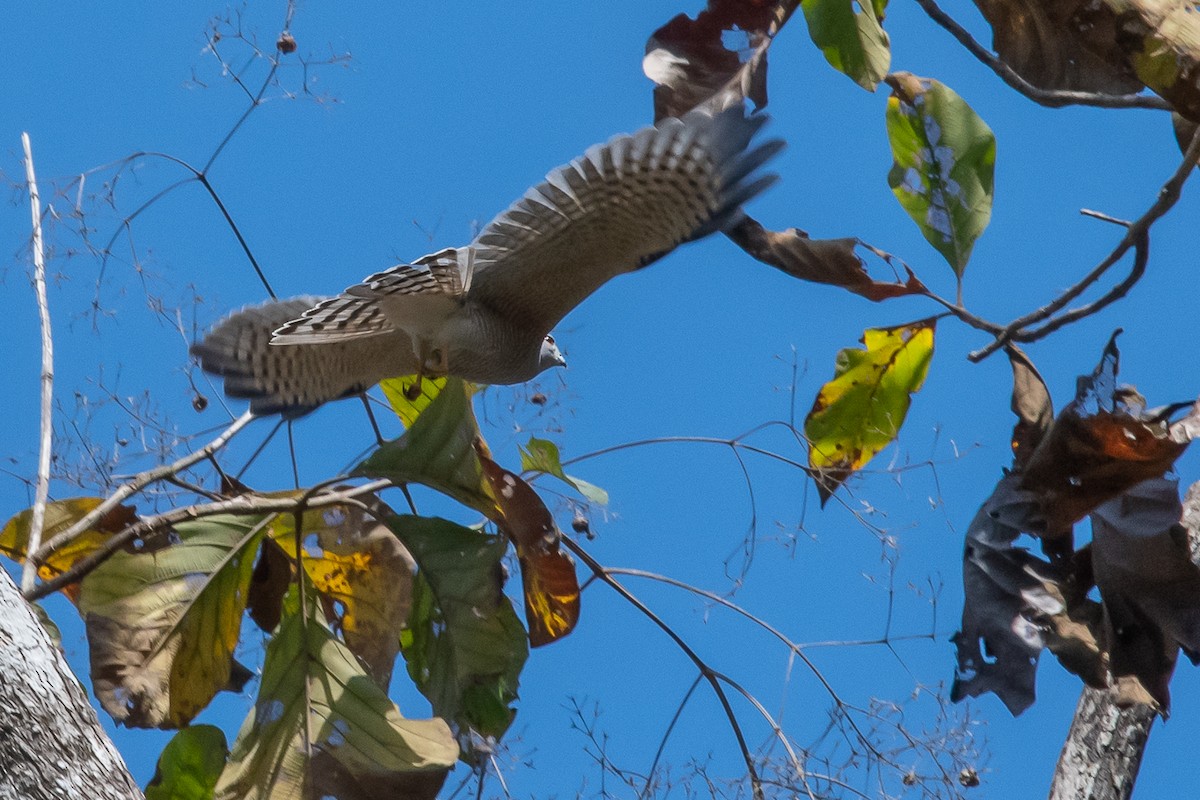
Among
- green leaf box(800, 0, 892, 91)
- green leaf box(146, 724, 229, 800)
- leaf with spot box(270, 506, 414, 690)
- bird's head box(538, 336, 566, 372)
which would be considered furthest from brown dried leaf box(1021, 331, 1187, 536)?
green leaf box(146, 724, 229, 800)

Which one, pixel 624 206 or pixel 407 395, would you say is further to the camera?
pixel 407 395

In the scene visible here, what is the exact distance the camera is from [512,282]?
2457 mm

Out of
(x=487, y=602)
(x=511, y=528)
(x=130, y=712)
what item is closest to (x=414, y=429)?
(x=511, y=528)

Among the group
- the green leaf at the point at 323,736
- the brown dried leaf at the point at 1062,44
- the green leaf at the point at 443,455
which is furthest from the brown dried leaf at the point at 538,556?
the brown dried leaf at the point at 1062,44

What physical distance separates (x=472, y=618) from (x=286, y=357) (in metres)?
0.78

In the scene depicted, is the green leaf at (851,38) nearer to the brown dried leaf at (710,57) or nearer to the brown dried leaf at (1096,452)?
the brown dried leaf at (710,57)

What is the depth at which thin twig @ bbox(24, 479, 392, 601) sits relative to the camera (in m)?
1.84

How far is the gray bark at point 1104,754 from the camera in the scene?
6.93 ft

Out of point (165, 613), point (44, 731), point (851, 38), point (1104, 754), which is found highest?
point (851, 38)

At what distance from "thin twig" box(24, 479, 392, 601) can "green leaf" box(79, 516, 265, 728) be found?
0.16 ft

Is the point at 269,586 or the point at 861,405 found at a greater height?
the point at 861,405

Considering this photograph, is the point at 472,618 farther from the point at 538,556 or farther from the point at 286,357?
the point at 286,357

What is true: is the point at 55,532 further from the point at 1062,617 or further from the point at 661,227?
the point at 1062,617

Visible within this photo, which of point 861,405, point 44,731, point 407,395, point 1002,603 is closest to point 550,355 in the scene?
point 407,395
